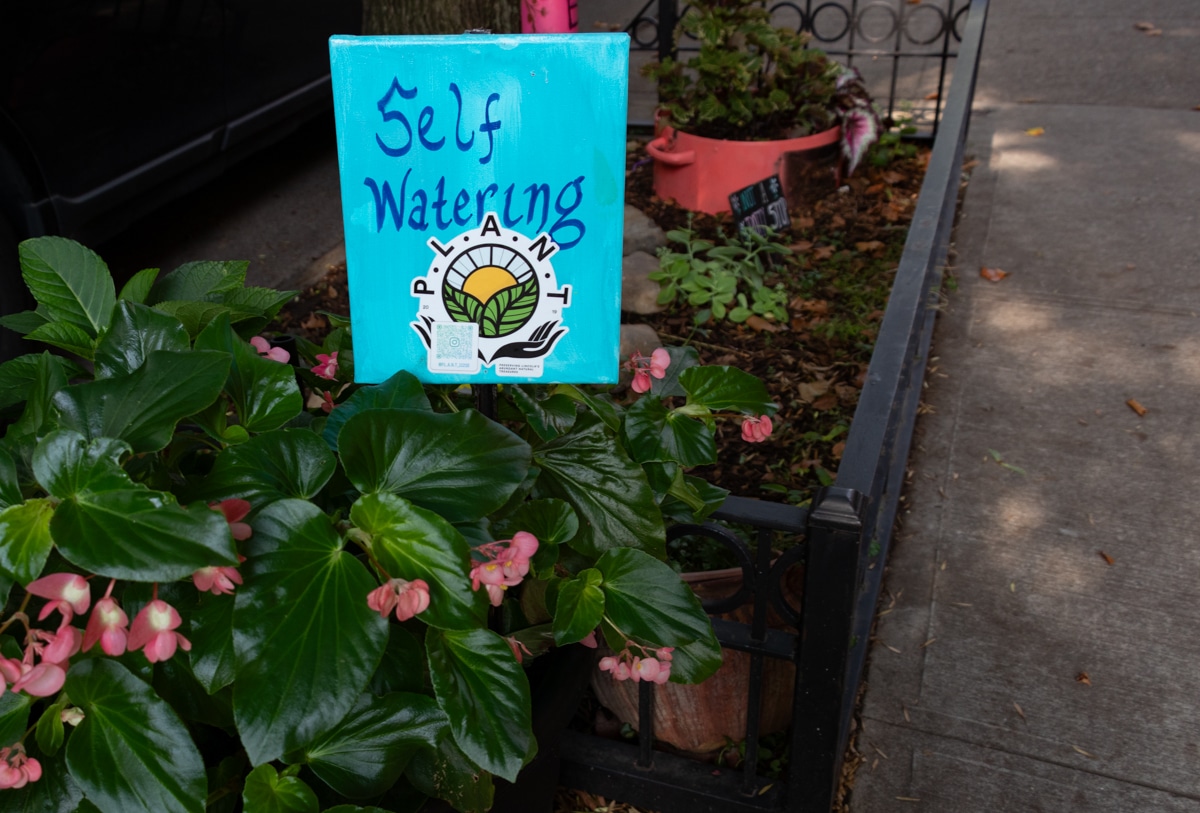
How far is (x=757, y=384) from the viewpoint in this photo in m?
1.42

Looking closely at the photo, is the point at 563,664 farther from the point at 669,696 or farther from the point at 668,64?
the point at 668,64

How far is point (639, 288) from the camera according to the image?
359 cm

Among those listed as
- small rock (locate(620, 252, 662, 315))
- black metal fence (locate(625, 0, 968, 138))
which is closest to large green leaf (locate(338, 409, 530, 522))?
small rock (locate(620, 252, 662, 315))

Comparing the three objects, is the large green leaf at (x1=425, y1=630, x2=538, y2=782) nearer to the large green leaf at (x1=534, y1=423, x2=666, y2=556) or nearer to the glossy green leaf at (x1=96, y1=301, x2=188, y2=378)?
the large green leaf at (x1=534, y1=423, x2=666, y2=556)

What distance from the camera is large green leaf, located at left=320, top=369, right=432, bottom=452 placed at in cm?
119

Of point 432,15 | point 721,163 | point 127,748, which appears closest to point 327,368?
point 127,748

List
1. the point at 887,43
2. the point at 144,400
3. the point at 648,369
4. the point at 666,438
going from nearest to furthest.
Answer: the point at 144,400 < the point at 666,438 < the point at 648,369 < the point at 887,43

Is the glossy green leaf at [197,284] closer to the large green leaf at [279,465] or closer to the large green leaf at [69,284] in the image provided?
the large green leaf at [69,284]

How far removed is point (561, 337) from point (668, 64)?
318 cm

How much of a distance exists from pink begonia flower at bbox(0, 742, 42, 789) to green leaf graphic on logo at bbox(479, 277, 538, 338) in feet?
2.13

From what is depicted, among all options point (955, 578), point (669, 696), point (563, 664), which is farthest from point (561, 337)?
point (955, 578)

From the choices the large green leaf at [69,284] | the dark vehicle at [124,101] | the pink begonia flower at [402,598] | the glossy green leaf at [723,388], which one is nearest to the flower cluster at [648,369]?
the glossy green leaf at [723,388]

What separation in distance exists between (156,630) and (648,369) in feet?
2.60

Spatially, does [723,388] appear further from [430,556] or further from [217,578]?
[217,578]
